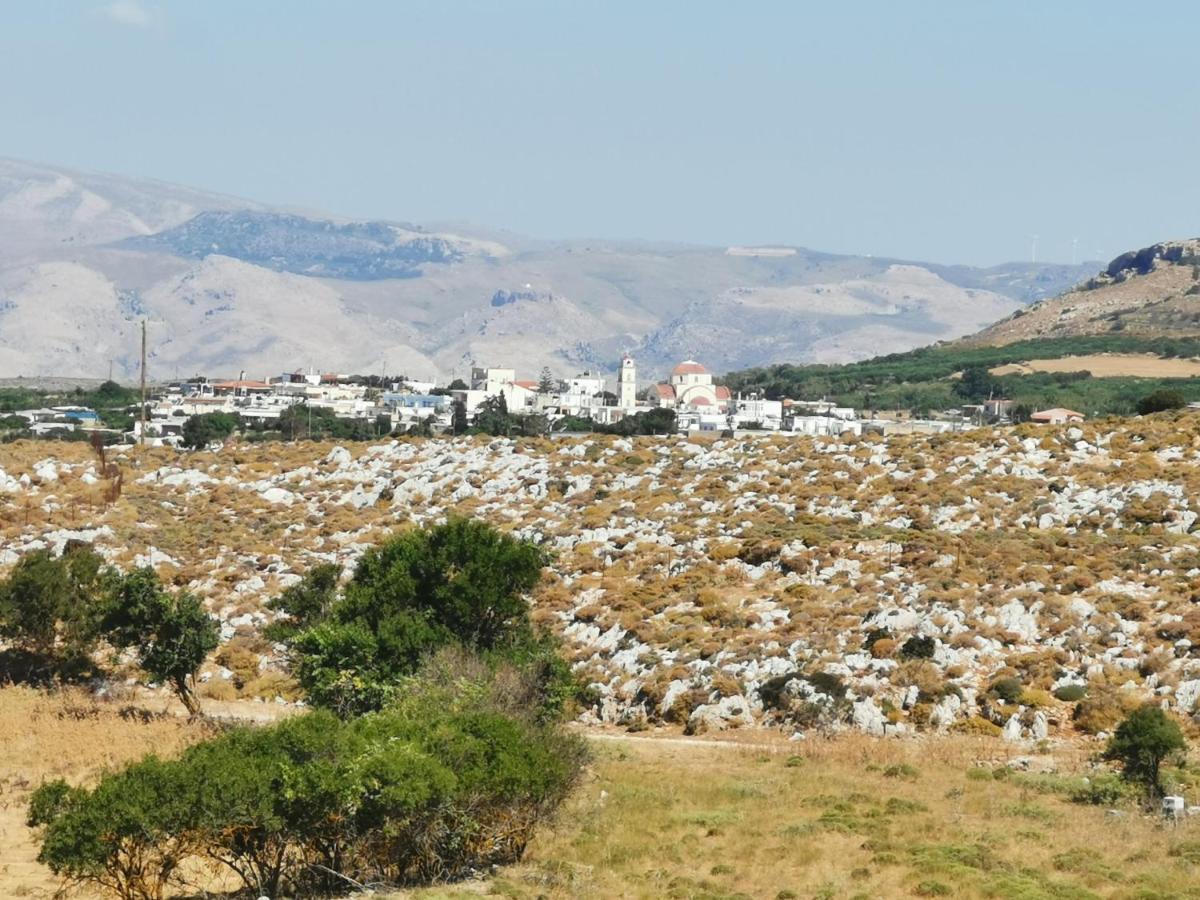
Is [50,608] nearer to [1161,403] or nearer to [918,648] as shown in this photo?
[918,648]

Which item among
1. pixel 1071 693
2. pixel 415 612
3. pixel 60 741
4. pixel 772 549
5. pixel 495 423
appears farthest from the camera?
pixel 495 423

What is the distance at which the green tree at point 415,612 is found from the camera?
4141 cm

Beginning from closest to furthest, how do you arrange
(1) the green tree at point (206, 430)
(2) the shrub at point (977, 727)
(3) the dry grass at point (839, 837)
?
(3) the dry grass at point (839, 837) < (2) the shrub at point (977, 727) < (1) the green tree at point (206, 430)

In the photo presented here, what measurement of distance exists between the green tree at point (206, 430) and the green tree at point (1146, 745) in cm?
7826

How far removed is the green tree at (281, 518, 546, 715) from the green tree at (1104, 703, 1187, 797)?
15544 mm

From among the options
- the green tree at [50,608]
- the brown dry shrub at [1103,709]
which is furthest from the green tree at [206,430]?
the brown dry shrub at [1103,709]

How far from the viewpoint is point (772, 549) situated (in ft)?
198

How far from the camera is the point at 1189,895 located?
97.7 ft

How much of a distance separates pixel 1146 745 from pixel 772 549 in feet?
77.9

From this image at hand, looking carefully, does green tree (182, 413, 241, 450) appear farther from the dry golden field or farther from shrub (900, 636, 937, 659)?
the dry golden field

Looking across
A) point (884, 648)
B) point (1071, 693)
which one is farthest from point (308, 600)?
point (1071, 693)

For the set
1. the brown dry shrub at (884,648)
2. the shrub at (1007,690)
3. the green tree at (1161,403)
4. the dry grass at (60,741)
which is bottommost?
the dry grass at (60,741)

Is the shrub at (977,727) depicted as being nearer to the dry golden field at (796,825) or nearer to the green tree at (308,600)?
the dry golden field at (796,825)

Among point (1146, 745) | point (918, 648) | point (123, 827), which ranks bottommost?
point (918, 648)
